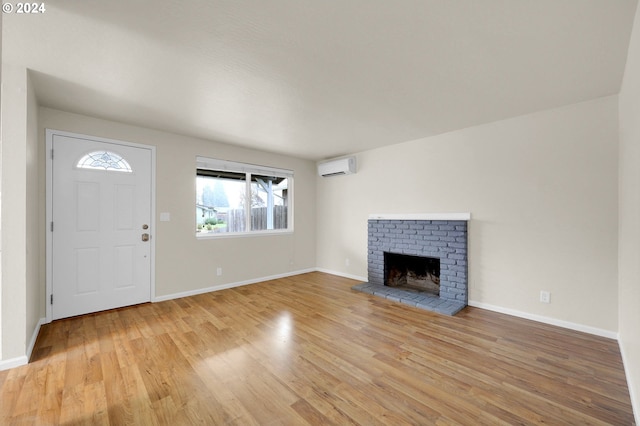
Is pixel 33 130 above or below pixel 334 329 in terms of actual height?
above

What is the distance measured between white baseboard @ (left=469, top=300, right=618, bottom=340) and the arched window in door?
4.92 meters

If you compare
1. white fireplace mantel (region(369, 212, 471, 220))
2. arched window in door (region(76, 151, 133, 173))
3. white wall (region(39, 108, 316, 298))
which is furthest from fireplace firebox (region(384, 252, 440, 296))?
arched window in door (region(76, 151, 133, 173))

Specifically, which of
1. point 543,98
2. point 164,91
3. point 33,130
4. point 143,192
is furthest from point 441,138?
point 33,130

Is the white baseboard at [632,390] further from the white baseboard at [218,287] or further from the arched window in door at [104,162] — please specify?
the arched window in door at [104,162]

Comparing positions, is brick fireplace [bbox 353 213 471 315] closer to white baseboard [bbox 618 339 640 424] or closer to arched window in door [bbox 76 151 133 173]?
white baseboard [bbox 618 339 640 424]

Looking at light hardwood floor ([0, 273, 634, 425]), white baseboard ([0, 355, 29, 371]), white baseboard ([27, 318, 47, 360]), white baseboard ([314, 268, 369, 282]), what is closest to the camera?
light hardwood floor ([0, 273, 634, 425])

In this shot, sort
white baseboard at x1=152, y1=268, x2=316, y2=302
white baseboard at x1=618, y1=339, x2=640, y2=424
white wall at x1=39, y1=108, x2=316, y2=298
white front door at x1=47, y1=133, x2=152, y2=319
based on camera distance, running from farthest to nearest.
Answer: white baseboard at x1=152, y1=268, x2=316, y2=302 < white wall at x1=39, y1=108, x2=316, y2=298 < white front door at x1=47, y1=133, x2=152, y2=319 < white baseboard at x1=618, y1=339, x2=640, y2=424

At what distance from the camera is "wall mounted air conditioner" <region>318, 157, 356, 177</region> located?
5113 millimetres

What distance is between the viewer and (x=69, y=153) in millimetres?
3291

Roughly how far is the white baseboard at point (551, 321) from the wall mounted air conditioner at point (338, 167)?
9.37ft

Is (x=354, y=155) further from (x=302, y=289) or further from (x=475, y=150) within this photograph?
(x=302, y=289)

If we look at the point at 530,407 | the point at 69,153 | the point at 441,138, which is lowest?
the point at 530,407

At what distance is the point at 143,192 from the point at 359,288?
3436 millimetres

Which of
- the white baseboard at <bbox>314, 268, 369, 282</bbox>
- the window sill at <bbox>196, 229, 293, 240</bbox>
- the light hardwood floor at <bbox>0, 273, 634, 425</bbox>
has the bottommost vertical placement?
the light hardwood floor at <bbox>0, 273, 634, 425</bbox>
